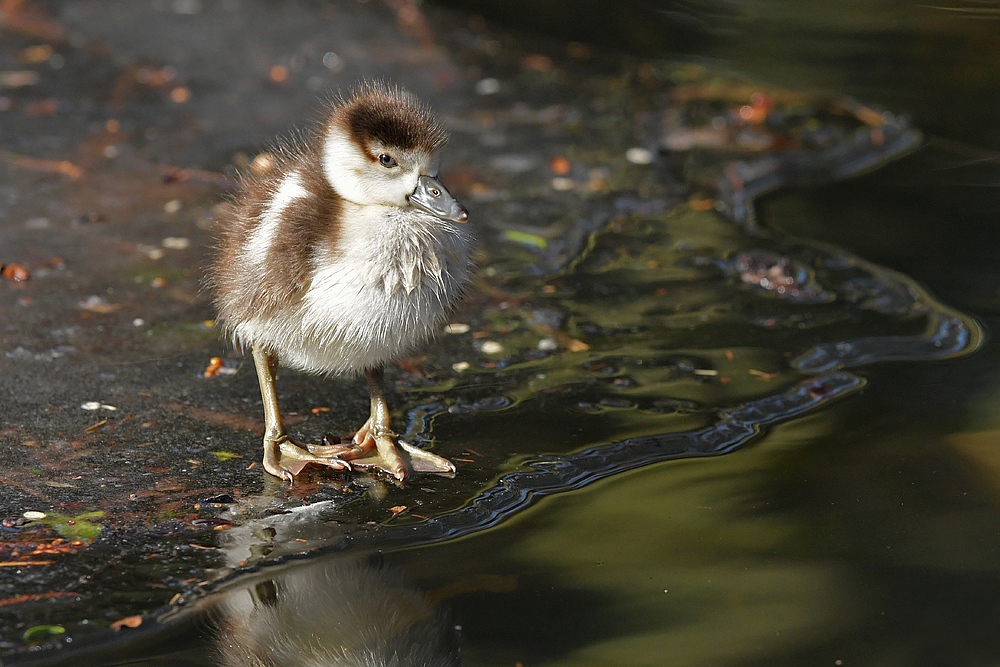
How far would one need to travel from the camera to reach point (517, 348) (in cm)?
460

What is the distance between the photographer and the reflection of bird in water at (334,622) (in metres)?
2.77

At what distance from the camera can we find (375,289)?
3363 millimetres

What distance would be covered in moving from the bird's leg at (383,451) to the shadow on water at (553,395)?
0.08 meters

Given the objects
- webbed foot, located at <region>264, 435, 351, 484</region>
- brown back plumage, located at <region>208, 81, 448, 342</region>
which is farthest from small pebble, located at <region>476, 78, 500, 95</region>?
webbed foot, located at <region>264, 435, 351, 484</region>

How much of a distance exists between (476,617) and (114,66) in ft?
20.2

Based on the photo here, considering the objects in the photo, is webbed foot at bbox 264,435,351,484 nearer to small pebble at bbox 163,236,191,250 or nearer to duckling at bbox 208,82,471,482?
duckling at bbox 208,82,471,482

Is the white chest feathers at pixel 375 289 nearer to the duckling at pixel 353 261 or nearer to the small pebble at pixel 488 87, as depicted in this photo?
the duckling at pixel 353 261

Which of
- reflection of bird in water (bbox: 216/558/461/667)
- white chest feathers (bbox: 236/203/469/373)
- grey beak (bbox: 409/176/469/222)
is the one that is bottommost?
reflection of bird in water (bbox: 216/558/461/667)

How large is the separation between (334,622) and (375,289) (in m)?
1.04

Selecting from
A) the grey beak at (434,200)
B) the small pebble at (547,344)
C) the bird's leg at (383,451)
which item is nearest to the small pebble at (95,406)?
the bird's leg at (383,451)

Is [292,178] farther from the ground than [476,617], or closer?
farther from the ground

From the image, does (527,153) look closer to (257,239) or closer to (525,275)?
(525,275)

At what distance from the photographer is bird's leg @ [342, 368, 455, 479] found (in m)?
3.62

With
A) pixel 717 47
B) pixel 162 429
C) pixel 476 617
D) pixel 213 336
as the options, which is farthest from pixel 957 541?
pixel 717 47
